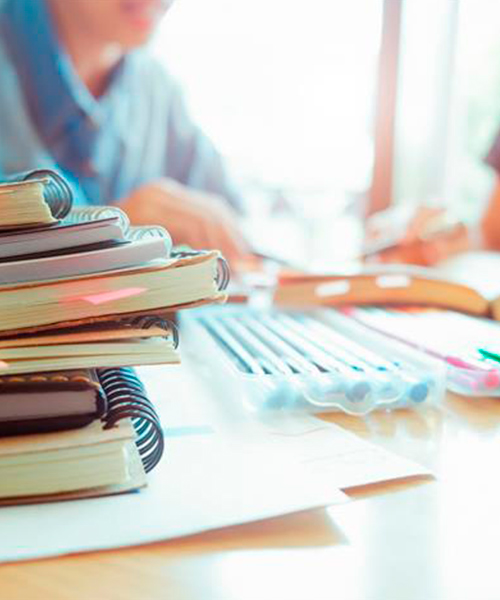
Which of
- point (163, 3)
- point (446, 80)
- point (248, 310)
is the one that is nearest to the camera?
point (248, 310)

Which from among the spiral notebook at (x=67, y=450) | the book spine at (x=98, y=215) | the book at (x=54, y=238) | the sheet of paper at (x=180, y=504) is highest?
the book spine at (x=98, y=215)

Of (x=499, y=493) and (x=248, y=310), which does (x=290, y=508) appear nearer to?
(x=499, y=493)

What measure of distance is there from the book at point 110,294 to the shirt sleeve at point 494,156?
1.04 m

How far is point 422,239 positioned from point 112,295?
2.25 feet

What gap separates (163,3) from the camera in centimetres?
115

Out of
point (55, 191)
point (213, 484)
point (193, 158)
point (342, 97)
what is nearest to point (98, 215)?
point (55, 191)

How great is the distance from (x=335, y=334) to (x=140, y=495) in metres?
0.24

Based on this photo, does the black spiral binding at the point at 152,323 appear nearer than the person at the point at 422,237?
Yes

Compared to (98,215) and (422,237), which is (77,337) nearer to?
(98,215)

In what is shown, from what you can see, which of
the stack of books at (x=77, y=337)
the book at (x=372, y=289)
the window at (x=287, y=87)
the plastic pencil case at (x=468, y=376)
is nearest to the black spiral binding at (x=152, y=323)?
the stack of books at (x=77, y=337)

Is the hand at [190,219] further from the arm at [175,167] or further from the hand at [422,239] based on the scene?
the hand at [422,239]

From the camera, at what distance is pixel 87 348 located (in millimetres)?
270

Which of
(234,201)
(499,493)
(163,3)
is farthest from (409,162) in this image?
(499,493)

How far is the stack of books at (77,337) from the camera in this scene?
26 centimetres
